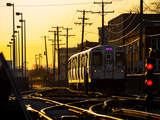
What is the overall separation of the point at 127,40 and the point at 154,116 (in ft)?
192

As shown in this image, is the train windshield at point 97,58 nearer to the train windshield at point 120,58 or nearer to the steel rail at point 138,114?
the train windshield at point 120,58

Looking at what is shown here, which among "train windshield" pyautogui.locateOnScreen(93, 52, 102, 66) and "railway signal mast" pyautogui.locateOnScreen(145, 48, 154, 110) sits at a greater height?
"train windshield" pyautogui.locateOnScreen(93, 52, 102, 66)

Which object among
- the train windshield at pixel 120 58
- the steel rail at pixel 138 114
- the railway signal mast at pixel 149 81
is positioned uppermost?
the train windshield at pixel 120 58

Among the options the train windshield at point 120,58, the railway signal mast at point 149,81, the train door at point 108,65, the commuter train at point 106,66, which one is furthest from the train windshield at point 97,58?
the railway signal mast at point 149,81

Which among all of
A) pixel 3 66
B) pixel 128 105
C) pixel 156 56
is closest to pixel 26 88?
pixel 156 56

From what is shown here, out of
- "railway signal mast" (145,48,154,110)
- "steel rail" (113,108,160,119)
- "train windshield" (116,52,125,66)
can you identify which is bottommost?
"steel rail" (113,108,160,119)

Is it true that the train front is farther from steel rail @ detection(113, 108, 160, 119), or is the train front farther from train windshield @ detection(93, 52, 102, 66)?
steel rail @ detection(113, 108, 160, 119)

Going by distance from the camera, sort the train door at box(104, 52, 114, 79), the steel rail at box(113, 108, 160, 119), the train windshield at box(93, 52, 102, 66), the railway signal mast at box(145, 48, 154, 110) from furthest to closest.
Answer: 1. the train door at box(104, 52, 114, 79)
2. the train windshield at box(93, 52, 102, 66)
3. the railway signal mast at box(145, 48, 154, 110)
4. the steel rail at box(113, 108, 160, 119)

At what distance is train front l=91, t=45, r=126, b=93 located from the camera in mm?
29511

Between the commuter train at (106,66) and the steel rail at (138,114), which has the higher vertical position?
the commuter train at (106,66)

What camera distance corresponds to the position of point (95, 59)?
29.5m

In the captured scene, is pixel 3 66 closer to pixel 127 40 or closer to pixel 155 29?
pixel 155 29

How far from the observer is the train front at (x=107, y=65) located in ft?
96.8

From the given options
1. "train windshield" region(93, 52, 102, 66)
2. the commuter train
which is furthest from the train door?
"train windshield" region(93, 52, 102, 66)
